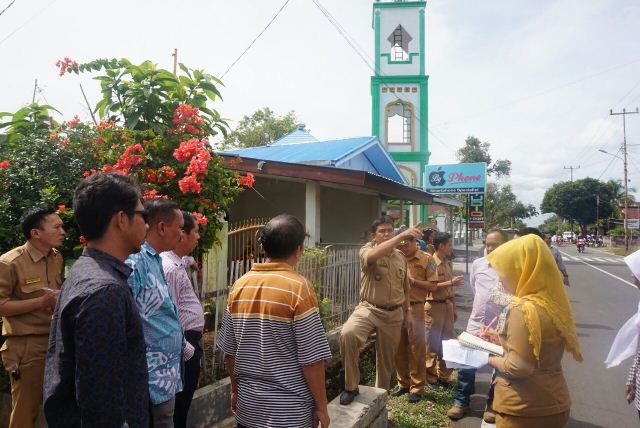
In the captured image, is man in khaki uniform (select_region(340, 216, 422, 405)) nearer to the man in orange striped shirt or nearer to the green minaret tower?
the man in orange striped shirt

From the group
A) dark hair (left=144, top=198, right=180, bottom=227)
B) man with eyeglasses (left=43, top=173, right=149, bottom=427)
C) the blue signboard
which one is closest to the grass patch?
dark hair (left=144, top=198, right=180, bottom=227)

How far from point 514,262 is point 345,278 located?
13.9ft

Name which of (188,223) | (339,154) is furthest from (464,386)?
(339,154)

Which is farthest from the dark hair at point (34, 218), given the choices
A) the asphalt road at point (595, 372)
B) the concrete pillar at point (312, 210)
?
the concrete pillar at point (312, 210)

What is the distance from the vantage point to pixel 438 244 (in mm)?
5367

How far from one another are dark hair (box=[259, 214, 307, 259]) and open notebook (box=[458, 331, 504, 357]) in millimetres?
1209

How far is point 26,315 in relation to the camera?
9.58 feet

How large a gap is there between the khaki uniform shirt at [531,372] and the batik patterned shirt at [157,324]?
1.74 metres

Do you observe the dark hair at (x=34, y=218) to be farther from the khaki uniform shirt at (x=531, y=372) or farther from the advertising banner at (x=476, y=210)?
the advertising banner at (x=476, y=210)

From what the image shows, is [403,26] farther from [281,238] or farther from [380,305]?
[281,238]

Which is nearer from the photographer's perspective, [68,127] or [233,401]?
[233,401]

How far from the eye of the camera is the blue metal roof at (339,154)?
1086cm

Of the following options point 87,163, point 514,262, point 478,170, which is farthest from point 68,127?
point 478,170

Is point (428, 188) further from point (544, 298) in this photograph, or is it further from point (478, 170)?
point (544, 298)
